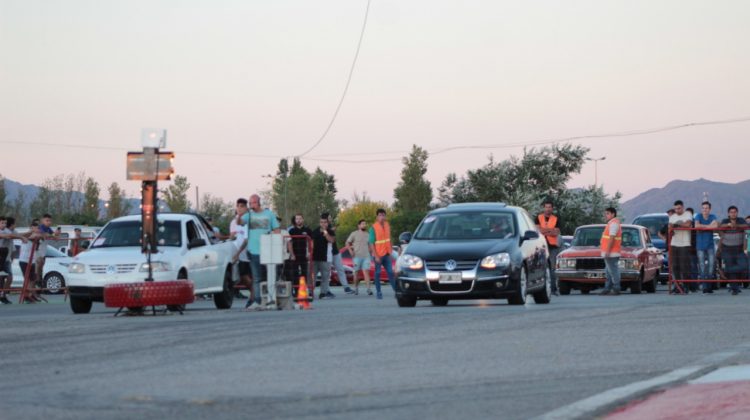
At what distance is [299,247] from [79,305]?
29.9ft

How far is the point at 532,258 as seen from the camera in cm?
2341

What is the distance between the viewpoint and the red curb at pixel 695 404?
26.6 ft

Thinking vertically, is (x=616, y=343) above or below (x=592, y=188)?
below

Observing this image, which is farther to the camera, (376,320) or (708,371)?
(376,320)

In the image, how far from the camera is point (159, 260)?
23016 mm

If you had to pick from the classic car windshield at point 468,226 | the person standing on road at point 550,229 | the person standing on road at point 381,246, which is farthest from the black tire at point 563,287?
the classic car windshield at point 468,226

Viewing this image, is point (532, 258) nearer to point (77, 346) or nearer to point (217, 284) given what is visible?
point (217, 284)

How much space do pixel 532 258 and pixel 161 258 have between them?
233 inches

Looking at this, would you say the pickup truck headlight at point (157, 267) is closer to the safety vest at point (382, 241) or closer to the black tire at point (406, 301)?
the black tire at point (406, 301)

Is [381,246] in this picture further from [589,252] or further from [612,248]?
[589,252]

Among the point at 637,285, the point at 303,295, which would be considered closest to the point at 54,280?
the point at 637,285

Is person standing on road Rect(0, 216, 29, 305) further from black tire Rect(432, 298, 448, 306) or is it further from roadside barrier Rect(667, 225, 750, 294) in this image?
roadside barrier Rect(667, 225, 750, 294)

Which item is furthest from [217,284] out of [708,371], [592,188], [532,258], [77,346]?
[592,188]

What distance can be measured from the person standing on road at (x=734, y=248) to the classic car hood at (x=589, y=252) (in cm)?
221
